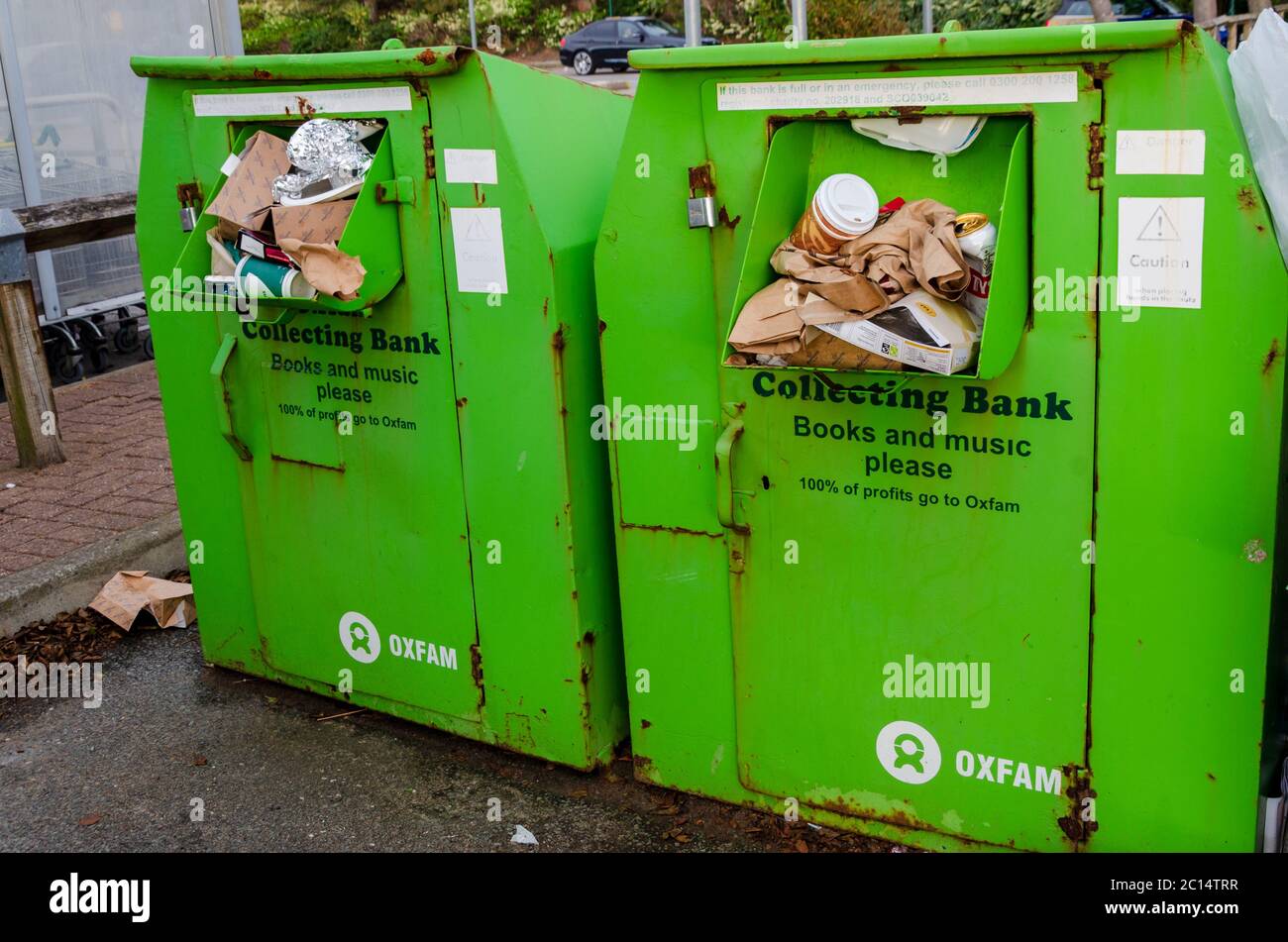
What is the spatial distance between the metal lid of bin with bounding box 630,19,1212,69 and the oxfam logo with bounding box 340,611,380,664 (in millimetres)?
1742

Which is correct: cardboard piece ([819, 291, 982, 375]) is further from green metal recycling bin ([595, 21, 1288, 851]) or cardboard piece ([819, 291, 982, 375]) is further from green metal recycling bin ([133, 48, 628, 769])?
green metal recycling bin ([133, 48, 628, 769])

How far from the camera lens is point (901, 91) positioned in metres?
2.46

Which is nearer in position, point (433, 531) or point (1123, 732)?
point (1123, 732)

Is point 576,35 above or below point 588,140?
above

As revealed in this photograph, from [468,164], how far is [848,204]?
971 mm

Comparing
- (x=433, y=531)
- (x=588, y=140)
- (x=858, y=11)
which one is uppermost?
(x=858, y=11)

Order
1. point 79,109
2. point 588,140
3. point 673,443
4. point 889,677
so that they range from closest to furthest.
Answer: point 889,677 < point 673,443 < point 588,140 < point 79,109

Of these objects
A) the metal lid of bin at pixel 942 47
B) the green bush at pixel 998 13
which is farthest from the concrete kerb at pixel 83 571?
the green bush at pixel 998 13

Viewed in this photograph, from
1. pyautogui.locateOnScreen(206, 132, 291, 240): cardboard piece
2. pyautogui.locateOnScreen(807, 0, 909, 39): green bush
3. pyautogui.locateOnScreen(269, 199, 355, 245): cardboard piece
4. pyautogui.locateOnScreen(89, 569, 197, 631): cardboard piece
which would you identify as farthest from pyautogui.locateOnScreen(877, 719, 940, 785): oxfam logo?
pyautogui.locateOnScreen(807, 0, 909, 39): green bush

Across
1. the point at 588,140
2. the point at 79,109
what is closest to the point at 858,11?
the point at 79,109

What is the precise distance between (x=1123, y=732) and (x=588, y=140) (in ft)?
6.19

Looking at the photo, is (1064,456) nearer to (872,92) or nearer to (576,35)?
(872,92)

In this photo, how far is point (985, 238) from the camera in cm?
243

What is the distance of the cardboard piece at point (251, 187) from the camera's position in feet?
10.4
